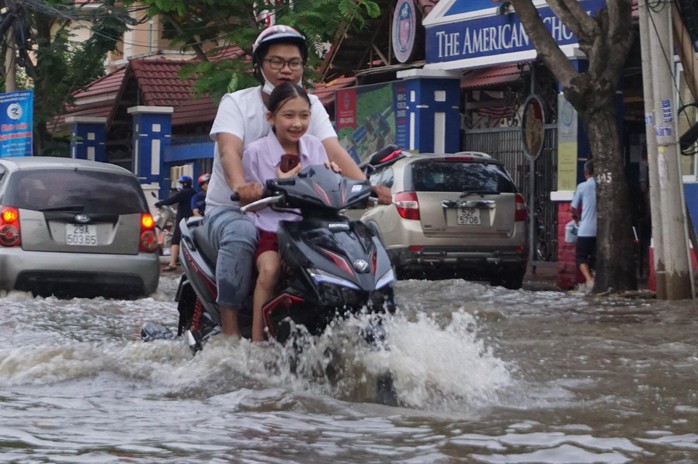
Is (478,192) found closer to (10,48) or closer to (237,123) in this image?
(237,123)

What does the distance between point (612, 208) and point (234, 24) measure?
8.82 metres

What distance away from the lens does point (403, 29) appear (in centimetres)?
2348

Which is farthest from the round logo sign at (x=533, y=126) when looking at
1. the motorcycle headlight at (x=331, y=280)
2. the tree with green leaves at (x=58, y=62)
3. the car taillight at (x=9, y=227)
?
the motorcycle headlight at (x=331, y=280)

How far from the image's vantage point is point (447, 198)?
15.9 metres

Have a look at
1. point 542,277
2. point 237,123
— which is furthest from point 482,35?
point 237,123

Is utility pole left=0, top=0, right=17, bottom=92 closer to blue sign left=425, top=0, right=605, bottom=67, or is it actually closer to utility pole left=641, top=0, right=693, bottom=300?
blue sign left=425, top=0, right=605, bottom=67

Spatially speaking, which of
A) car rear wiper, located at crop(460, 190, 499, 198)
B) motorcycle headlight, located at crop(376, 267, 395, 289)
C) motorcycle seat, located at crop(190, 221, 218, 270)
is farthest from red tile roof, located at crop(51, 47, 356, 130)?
motorcycle headlight, located at crop(376, 267, 395, 289)

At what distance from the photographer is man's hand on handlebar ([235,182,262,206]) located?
247 inches

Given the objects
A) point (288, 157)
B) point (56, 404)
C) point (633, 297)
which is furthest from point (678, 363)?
point (633, 297)

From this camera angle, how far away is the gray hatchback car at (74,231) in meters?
12.1

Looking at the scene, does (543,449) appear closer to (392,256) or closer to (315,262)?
(315,262)

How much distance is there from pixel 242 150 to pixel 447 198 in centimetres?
920

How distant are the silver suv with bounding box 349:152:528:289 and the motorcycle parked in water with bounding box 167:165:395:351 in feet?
30.7

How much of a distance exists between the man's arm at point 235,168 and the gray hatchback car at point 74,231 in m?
5.69
